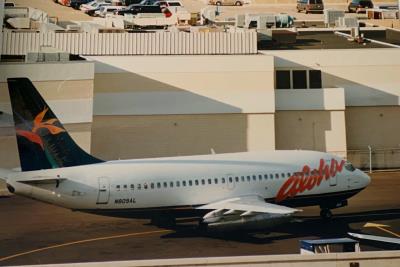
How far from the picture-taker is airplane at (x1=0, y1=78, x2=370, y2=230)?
35.2m

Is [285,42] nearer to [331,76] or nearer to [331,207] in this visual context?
[331,76]

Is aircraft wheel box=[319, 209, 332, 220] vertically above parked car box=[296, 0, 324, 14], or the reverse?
parked car box=[296, 0, 324, 14]

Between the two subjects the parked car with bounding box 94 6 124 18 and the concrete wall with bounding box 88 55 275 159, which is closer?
the concrete wall with bounding box 88 55 275 159

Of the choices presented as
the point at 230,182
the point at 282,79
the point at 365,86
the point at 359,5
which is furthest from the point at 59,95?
the point at 359,5

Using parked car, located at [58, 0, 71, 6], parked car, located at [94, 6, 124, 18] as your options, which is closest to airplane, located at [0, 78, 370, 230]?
parked car, located at [94, 6, 124, 18]

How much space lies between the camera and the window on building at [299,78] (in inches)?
2420

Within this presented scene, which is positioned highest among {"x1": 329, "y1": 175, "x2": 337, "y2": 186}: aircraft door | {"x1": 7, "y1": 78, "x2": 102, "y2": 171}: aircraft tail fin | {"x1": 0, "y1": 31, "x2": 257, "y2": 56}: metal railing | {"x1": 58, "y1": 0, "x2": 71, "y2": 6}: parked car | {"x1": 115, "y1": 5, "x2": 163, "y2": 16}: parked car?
{"x1": 58, "y1": 0, "x2": 71, "y2": 6}: parked car

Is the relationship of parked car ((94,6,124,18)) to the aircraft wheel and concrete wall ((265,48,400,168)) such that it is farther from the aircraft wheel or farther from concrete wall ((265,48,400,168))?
the aircraft wheel

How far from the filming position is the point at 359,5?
11181 cm

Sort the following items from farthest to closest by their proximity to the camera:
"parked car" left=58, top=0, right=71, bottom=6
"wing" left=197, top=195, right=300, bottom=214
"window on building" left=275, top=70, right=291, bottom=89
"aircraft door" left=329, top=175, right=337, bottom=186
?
"parked car" left=58, top=0, right=71, bottom=6
"window on building" left=275, top=70, right=291, bottom=89
"aircraft door" left=329, top=175, right=337, bottom=186
"wing" left=197, top=195, right=300, bottom=214

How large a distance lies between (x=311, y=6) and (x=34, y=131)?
81.0 metres

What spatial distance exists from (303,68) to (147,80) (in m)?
13.4

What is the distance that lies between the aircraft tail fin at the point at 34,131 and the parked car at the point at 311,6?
79765 millimetres

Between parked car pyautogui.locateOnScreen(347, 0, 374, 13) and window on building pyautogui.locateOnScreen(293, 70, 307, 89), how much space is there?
172ft
